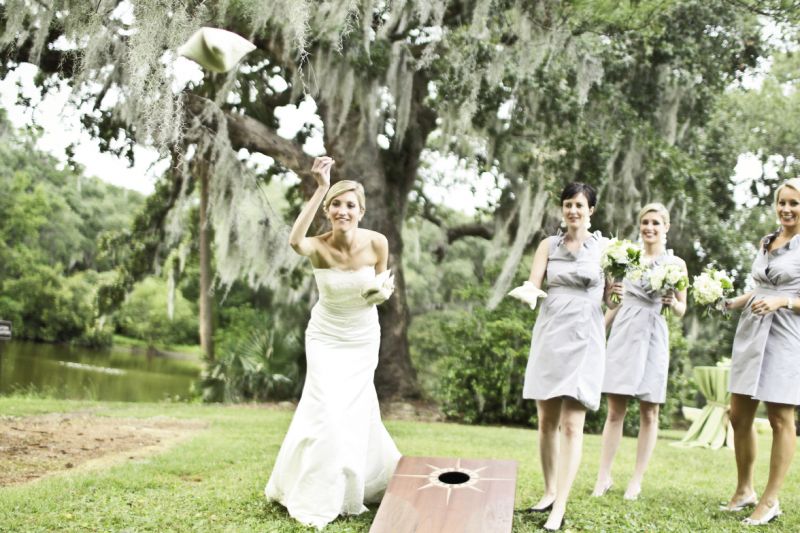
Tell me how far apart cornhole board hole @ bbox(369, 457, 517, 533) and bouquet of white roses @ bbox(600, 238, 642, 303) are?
118cm

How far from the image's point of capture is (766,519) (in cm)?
423

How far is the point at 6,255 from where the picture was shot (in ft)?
99.1

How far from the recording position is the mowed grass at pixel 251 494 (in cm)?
396

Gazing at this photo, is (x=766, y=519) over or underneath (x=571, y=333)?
underneath

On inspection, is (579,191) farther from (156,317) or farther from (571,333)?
(156,317)

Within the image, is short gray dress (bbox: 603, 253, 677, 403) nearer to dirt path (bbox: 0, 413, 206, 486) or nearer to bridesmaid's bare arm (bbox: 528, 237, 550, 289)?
bridesmaid's bare arm (bbox: 528, 237, 550, 289)

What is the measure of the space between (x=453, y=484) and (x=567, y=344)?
3.10 ft

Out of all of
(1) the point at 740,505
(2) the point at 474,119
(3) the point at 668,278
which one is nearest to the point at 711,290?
(3) the point at 668,278

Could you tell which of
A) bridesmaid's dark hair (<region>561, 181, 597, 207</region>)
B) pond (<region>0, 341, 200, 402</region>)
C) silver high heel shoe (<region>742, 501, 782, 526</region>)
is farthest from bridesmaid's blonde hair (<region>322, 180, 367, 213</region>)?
pond (<region>0, 341, 200, 402</region>)

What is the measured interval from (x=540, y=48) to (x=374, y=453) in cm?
685

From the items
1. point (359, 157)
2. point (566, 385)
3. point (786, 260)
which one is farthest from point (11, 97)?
point (786, 260)

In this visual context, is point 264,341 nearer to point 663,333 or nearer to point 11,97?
point 11,97

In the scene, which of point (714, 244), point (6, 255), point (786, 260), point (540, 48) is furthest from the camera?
point (6, 255)

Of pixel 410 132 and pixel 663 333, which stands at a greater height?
pixel 410 132
